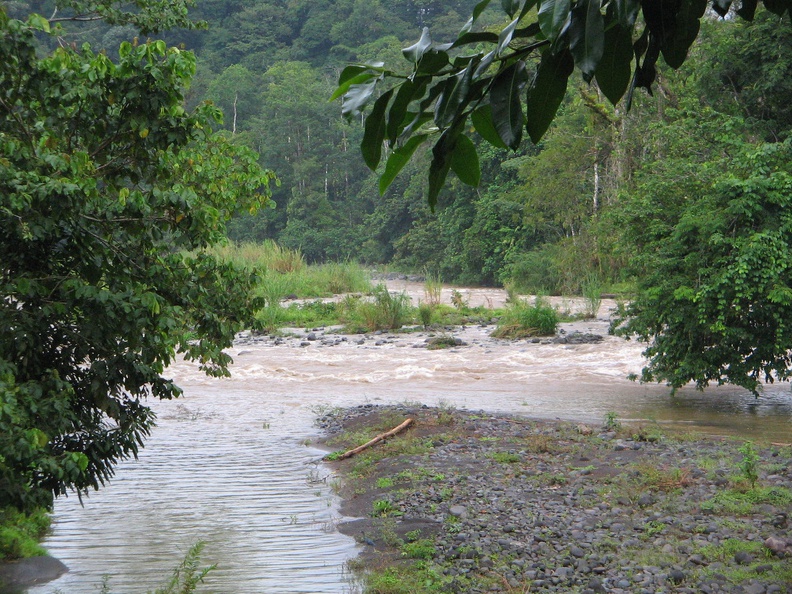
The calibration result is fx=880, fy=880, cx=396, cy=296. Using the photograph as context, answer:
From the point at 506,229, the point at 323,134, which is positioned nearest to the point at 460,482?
the point at 506,229

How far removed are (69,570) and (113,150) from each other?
3375 mm

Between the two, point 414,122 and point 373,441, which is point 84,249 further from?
point 373,441

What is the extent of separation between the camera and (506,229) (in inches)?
1540

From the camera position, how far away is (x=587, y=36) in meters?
1.29

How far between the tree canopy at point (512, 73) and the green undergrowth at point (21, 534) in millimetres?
6025

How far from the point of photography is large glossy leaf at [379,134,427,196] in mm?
1513

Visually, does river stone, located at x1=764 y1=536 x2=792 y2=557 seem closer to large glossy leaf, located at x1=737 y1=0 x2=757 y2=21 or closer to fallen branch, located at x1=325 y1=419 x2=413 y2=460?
large glossy leaf, located at x1=737 y1=0 x2=757 y2=21

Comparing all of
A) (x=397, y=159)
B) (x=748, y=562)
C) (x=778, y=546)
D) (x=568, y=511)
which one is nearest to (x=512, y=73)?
(x=397, y=159)

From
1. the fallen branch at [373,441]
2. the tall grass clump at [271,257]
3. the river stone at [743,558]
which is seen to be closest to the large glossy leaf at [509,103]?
the river stone at [743,558]

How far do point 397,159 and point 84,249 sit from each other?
135 inches

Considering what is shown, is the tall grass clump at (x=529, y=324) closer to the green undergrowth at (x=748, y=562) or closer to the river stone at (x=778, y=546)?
the green undergrowth at (x=748, y=562)

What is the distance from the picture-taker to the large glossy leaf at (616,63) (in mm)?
1354

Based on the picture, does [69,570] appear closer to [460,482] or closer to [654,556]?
[460,482]

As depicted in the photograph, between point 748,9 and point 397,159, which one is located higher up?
point 748,9
